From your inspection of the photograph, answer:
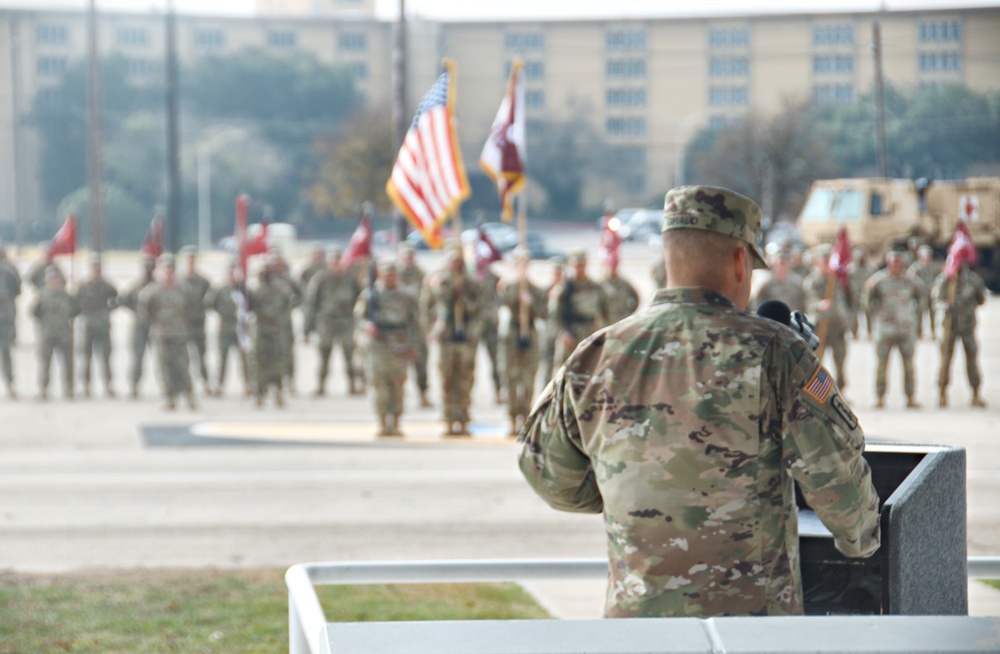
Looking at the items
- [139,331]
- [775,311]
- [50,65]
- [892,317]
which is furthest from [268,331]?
[50,65]

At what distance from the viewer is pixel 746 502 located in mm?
3072

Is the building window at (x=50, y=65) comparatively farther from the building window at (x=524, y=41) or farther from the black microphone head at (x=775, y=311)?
the black microphone head at (x=775, y=311)

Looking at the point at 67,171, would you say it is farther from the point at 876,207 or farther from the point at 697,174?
the point at 876,207

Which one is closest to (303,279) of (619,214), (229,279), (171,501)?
Result: (229,279)

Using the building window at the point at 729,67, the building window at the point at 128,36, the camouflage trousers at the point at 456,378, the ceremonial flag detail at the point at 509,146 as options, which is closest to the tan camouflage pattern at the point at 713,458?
the ceremonial flag detail at the point at 509,146

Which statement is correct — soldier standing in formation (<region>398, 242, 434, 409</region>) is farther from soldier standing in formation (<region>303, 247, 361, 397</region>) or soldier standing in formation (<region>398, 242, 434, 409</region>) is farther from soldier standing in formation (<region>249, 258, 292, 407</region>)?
soldier standing in formation (<region>249, 258, 292, 407</region>)

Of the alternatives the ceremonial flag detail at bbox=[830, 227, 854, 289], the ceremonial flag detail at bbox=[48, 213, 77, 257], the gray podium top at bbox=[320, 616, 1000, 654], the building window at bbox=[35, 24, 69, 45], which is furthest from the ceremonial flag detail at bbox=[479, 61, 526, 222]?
the building window at bbox=[35, 24, 69, 45]

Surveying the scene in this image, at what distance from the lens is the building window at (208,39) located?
9094cm

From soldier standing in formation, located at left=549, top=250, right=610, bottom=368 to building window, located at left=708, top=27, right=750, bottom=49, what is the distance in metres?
72.4

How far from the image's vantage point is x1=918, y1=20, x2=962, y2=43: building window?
2931 inches

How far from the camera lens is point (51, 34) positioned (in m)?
88.7

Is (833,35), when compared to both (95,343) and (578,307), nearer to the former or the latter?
(95,343)

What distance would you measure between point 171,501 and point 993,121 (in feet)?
197

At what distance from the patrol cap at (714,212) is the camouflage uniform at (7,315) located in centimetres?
1790
